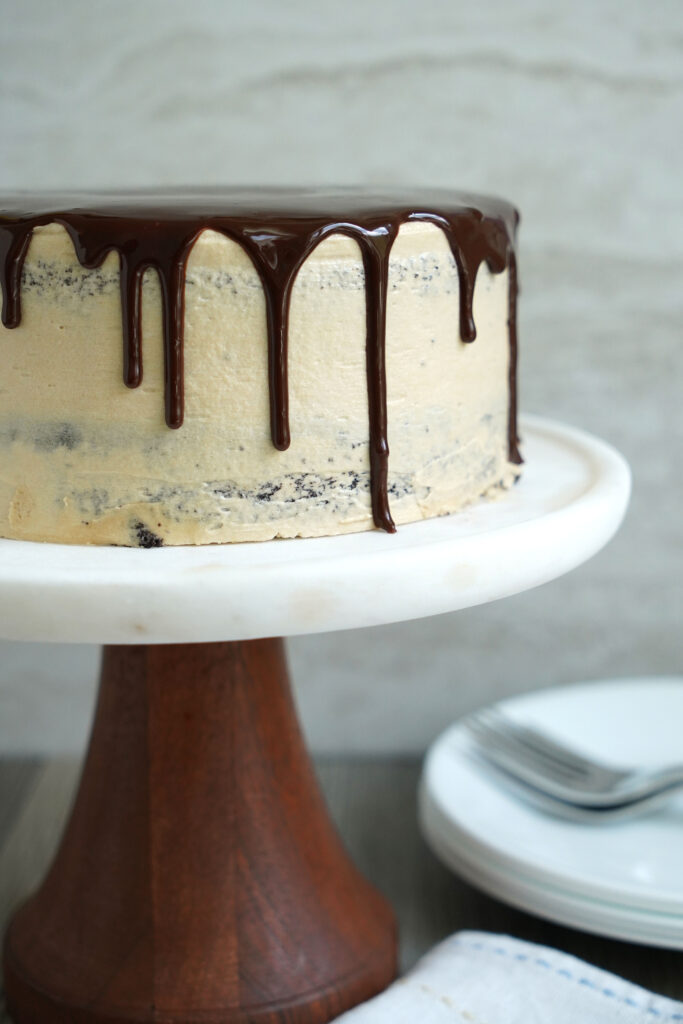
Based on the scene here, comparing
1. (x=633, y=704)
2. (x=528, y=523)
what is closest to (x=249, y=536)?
(x=528, y=523)

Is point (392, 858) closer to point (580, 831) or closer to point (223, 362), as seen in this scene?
point (580, 831)

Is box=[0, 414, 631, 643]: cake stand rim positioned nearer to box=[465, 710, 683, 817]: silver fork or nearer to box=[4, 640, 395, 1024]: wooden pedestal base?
box=[4, 640, 395, 1024]: wooden pedestal base

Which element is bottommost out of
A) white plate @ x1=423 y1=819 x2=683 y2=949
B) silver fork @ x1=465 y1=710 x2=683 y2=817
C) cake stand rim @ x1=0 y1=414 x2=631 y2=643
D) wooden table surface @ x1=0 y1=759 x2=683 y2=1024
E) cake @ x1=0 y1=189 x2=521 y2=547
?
wooden table surface @ x1=0 y1=759 x2=683 y2=1024

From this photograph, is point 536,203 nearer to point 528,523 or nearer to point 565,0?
point 565,0

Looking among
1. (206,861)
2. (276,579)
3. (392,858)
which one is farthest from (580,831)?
(276,579)

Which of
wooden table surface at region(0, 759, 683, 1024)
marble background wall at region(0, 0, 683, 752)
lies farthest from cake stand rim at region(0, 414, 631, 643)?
marble background wall at region(0, 0, 683, 752)

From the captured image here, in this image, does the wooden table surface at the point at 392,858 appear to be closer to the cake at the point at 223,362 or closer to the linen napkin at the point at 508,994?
the linen napkin at the point at 508,994
